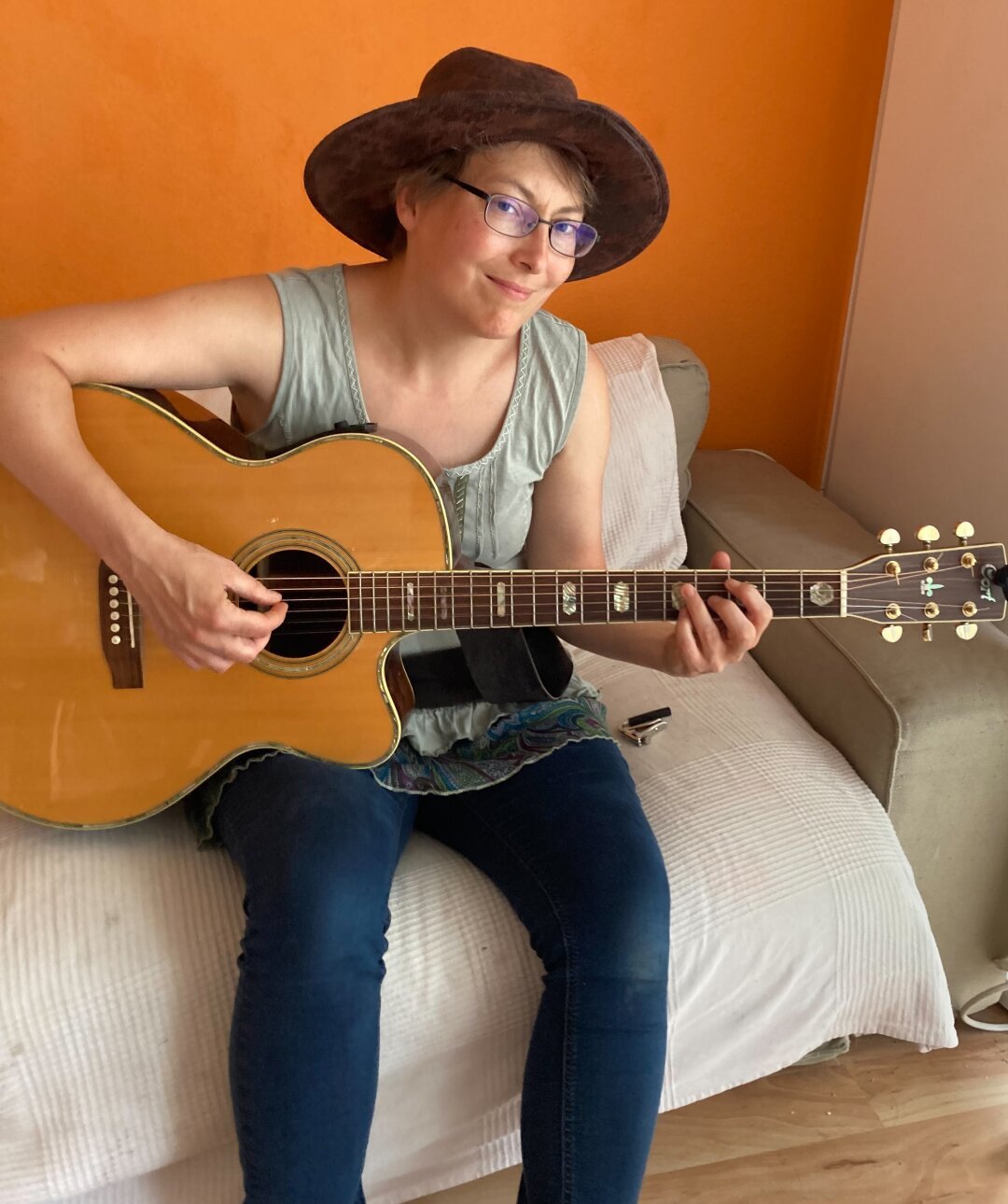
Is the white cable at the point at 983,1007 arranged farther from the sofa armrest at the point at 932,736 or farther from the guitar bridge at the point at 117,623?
the guitar bridge at the point at 117,623

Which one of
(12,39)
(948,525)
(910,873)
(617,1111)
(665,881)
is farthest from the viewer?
(948,525)

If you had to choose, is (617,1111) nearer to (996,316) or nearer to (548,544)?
(548,544)

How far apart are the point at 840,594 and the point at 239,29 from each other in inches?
50.9

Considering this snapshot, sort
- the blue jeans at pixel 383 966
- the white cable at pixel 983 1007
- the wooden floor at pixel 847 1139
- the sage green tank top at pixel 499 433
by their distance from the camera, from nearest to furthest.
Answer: the blue jeans at pixel 383 966
the sage green tank top at pixel 499 433
the wooden floor at pixel 847 1139
the white cable at pixel 983 1007

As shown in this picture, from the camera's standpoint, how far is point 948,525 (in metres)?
1.61

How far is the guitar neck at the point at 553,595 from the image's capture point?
3.30 ft

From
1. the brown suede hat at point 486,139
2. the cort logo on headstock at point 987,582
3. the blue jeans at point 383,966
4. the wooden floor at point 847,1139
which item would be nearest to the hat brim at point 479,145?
the brown suede hat at point 486,139

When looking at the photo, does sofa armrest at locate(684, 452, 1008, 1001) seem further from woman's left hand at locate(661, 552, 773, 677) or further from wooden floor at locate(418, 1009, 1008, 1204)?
woman's left hand at locate(661, 552, 773, 677)

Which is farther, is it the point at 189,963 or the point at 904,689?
the point at 904,689

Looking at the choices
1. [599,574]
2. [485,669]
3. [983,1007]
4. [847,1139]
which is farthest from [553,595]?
[983,1007]

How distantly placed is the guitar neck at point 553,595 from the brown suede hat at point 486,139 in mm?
393

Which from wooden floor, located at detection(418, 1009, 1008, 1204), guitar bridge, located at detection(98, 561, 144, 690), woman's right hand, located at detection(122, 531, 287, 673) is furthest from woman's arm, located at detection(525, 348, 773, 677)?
wooden floor, located at detection(418, 1009, 1008, 1204)

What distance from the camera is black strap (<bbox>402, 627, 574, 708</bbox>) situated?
44.1 inches

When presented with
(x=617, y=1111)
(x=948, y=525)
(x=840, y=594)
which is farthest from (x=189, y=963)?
(x=948, y=525)
